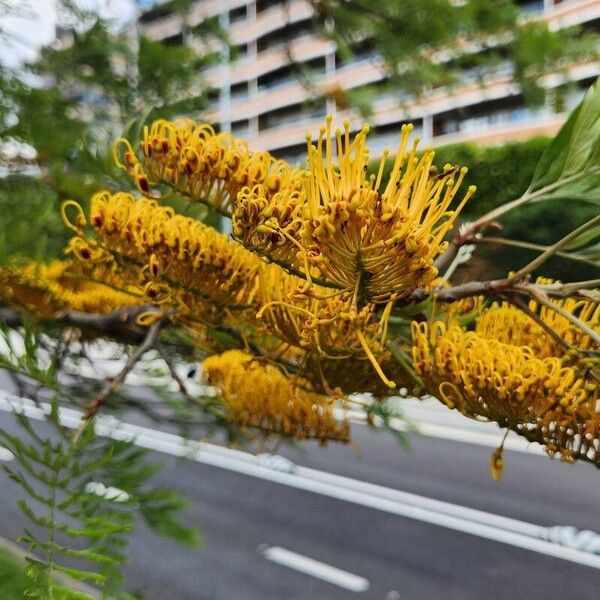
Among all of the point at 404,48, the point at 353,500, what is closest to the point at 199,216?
the point at 404,48

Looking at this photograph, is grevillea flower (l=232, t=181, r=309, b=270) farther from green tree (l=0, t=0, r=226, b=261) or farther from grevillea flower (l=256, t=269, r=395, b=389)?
green tree (l=0, t=0, r=226, b=261)

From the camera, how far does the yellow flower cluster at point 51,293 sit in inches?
40.8

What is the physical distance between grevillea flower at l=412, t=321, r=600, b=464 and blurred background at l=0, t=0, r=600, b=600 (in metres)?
→ 0.11

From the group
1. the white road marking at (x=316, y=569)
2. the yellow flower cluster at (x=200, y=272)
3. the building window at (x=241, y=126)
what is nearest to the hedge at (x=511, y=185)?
the white road marking at (x=316, y=569)

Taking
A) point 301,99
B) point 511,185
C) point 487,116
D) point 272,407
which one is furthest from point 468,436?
point 487,116

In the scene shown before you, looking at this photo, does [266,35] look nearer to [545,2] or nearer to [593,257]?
[545,2]

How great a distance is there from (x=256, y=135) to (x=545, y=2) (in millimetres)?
8837

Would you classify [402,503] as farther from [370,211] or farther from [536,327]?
[370,211]

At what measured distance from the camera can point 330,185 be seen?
34 cm

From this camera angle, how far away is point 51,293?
1084 millimetres

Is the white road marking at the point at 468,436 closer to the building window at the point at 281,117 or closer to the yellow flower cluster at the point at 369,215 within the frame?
the yellow flower cluster at the point at 369,215

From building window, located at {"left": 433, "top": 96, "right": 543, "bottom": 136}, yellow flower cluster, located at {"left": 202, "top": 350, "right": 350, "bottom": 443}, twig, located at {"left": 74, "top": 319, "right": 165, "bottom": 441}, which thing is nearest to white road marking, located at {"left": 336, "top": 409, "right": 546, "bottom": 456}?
yellow flower cluster, located at {"left": 202, "top": 350, "right": 350, "bottom": 443}

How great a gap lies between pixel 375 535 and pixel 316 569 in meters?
0.59

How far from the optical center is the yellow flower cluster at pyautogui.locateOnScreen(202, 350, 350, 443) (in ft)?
2.57
